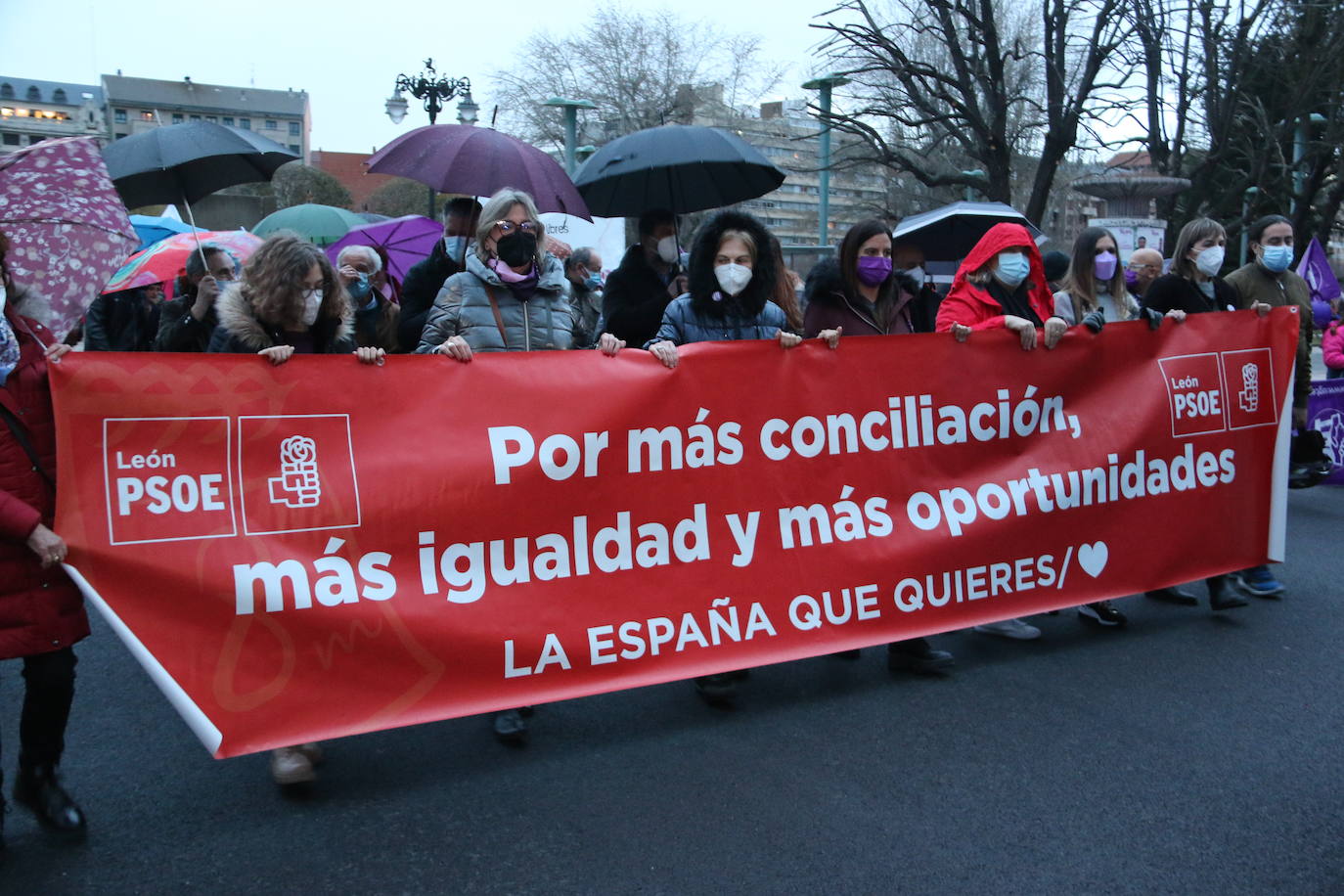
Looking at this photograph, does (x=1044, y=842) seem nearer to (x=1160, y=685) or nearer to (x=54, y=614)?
(x=1160, y=685)

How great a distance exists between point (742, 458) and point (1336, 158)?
68.3 feet

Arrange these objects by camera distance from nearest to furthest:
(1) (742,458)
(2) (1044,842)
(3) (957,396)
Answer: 1. (2) (1044,842)
2. (1) (742,458)
3. (3) (957,396)

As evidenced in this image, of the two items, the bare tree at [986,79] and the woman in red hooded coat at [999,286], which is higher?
the bare tree at [986,79]

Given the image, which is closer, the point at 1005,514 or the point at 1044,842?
the point at 1044,842

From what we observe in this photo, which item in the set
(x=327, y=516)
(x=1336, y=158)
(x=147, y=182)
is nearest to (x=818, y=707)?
(x=327, y=516)

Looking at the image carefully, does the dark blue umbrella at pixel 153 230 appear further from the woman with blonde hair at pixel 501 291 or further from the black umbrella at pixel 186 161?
the woman with blonde hair at pixel 501 291

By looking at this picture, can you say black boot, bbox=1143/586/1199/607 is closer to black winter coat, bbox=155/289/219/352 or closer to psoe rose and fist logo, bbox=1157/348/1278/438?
psoe rose and fist logo, bbox=1157/348/1278/438

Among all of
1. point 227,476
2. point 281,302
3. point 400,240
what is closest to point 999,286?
point 281,302

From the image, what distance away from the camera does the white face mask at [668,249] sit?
5750 mm

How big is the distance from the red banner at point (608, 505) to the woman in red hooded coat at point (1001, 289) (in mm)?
273

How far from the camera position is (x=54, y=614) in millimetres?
3223

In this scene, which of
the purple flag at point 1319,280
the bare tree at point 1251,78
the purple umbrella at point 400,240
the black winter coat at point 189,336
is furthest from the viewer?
the bare tree at point 1251,78

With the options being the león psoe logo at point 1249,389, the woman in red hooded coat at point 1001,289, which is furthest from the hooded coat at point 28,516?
the león psoe logo at point 1249,389

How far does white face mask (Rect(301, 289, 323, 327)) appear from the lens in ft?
12.9
